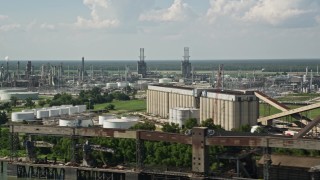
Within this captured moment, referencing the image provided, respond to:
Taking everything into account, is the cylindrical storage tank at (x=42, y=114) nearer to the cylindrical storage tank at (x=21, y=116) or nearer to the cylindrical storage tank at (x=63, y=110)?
the cylindrical storage tank at (x=21, y=116)

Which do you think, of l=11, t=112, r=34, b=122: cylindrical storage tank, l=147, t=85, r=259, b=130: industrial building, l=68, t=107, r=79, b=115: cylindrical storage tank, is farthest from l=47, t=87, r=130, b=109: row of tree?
l=147, t=85, r=259, b=130: industrial building

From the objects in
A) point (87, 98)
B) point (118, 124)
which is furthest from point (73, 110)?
point (118, 124)

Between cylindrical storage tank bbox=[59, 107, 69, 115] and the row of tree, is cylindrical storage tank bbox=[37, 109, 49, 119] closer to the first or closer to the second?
cylindrical storage tank bbox=[59, 107, 69, 115]

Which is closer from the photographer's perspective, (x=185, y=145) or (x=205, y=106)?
(x=185, y=145)

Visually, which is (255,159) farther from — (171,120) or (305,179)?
(171,120)


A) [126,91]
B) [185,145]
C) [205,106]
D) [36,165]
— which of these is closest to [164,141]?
[185,145]

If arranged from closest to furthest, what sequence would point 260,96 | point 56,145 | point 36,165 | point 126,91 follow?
point 36,165 < point 56,145 < point 260,96 < point 126,91

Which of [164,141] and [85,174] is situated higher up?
[164,141]
